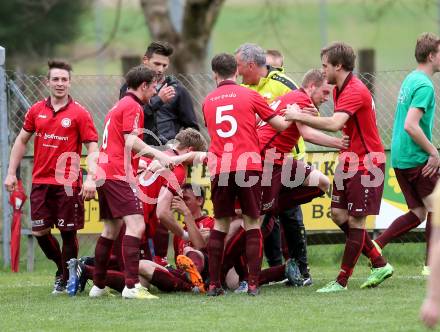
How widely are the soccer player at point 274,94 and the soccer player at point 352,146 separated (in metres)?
0.71

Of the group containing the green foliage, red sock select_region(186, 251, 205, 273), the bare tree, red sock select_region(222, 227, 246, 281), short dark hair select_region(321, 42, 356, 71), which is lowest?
red sock select_region(186, 251, 205, 273)

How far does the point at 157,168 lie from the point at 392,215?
3.13m

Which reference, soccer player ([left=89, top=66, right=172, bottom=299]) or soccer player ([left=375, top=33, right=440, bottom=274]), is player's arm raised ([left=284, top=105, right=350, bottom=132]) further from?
soccer player ([left=89, top=66, right=172, bottom=299])

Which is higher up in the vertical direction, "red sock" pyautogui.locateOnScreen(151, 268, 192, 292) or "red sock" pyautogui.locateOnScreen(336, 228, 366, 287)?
"red sock" pyautogui.locateOnScreen(336, 228, 366, 287)

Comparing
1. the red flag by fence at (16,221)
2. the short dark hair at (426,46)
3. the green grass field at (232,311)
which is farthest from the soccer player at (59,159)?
the short dark hair at (426,46)

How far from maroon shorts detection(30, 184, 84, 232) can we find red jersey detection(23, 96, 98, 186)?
0.08 m

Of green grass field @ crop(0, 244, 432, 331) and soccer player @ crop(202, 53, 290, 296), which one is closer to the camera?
green grass field @ crop(0, 244, 432, 331)

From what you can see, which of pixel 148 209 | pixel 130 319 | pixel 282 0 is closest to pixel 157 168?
pixel 148 209

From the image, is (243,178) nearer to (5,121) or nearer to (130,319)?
(130,319)

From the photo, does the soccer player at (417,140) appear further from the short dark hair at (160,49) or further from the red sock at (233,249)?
the short dark hair at (160,49)

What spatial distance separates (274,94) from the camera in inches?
379

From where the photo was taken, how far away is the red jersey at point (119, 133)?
8.33m

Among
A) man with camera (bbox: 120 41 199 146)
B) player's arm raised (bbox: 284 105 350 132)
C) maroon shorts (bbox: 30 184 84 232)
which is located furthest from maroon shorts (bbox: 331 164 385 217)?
maroon shorts (bbox: 30 184 84 232)

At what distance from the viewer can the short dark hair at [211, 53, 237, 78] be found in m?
8.39
